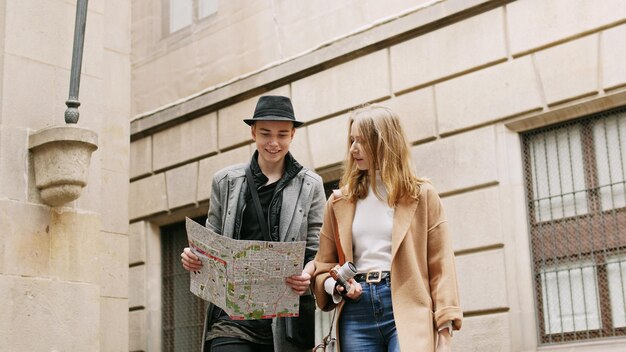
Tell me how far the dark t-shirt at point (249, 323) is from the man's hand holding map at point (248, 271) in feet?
0.90

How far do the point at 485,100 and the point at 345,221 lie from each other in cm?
567

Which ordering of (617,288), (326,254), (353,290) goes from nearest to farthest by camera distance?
(353,290) → (326,254) → (617,288)

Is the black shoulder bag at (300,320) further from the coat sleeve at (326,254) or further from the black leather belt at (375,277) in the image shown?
the black leather belt at (375,277)

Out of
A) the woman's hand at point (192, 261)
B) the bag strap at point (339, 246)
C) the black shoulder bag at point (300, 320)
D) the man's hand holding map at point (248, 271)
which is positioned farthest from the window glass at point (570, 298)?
the woman's hand at point (192, 261)

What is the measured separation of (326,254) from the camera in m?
5.21

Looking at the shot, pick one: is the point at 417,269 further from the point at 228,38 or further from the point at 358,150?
the point at 228,38

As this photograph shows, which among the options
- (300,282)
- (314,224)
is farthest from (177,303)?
(300,282)

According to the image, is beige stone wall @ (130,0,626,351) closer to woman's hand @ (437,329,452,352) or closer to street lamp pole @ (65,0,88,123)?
street lamp pole @ (65,0,88,123)

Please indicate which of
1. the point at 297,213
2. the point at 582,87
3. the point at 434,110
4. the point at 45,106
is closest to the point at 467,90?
the point at 434,110

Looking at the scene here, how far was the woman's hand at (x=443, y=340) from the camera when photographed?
484 centimetres

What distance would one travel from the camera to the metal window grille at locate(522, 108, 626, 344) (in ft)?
30.8

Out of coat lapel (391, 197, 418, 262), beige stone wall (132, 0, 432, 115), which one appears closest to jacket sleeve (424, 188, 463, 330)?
coat lapel (391, 197, 418, 262)

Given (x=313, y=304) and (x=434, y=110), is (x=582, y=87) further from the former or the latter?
(x=313, y=304)

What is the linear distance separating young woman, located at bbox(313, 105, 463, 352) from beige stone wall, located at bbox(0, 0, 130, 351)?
2.65 metres
